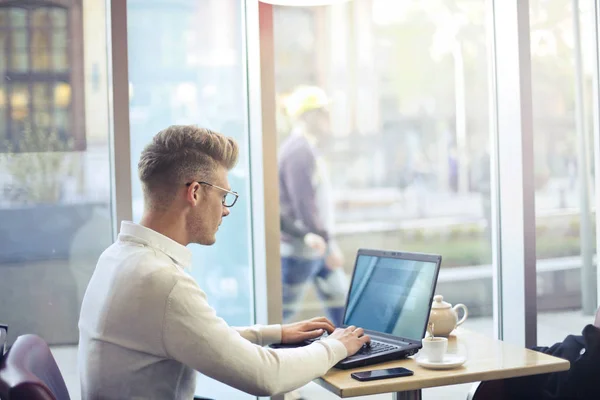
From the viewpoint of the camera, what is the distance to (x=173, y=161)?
1832mm

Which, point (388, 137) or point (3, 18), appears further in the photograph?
point (388, 137)

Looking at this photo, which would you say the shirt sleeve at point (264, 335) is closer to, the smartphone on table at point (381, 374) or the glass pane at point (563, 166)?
the smartphone on table at point (381, 374)

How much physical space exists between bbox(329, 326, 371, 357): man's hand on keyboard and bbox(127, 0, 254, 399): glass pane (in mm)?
1208

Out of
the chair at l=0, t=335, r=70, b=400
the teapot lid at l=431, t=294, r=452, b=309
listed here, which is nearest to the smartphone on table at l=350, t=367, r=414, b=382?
the teapot lid at l=431, t=294, r=452, b=309

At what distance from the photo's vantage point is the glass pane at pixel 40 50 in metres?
2.77

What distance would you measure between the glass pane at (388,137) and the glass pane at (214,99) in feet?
2.08

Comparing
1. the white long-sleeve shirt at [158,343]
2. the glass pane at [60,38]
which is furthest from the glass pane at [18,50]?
the white long-sleeve shirt at [158,343]

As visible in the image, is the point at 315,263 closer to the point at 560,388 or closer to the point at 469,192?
the point at 469,192

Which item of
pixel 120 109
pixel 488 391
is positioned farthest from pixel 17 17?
pixel 488 391

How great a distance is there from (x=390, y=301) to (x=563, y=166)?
1.90 meters

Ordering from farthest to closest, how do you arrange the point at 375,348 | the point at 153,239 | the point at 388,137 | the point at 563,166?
1. the point at 388,137
2. the point at 563,166
3. the point at 375,348
4. the point at 153,239

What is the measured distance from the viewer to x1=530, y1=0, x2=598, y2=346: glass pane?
11.9ft

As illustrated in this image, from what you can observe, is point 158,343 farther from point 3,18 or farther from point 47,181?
point 3,18

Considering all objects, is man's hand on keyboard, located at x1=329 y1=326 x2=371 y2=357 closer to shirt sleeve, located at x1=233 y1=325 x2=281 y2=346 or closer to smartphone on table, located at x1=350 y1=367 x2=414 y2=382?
smartphone on table, located at x1=350 y1=367 x2=414 y2=382
